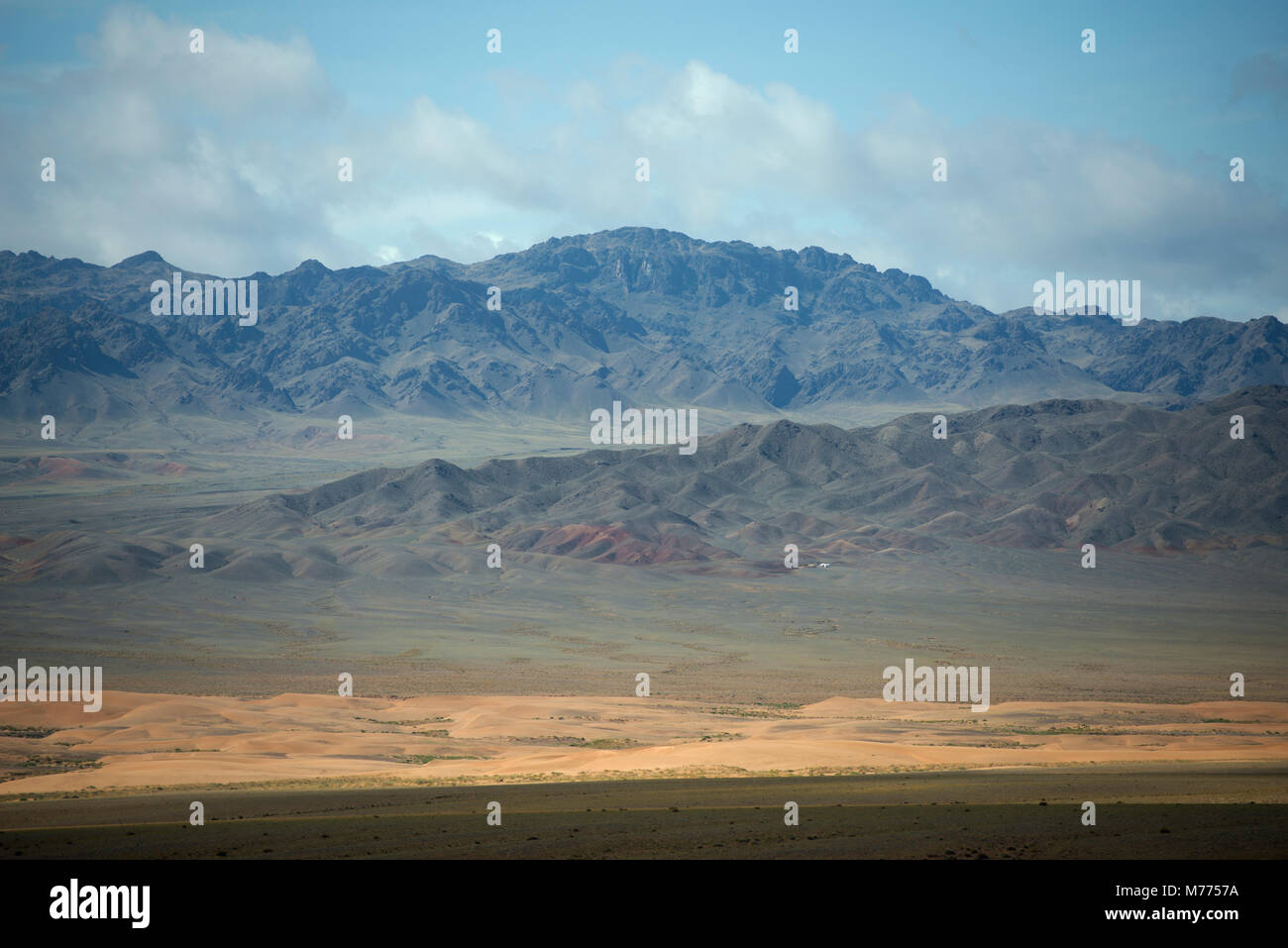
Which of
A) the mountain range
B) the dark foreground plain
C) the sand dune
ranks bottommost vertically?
the sand dune

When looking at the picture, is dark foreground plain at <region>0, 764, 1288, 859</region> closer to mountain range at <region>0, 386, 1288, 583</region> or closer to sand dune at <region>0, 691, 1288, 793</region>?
sand dune at <region>0, 691, 1288, 793</region>

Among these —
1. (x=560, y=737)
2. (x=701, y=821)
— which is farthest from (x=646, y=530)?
(x=701, y=821)

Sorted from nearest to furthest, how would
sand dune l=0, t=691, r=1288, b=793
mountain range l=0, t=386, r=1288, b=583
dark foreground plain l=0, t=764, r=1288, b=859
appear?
1. dark foreground plain l=0, t=764, r=1288, b=859
2. sand dune l=0, t=691, r=1288, b=793
3. mountain range l=0, t=386, r=1288, b=583

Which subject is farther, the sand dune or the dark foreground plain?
the sand dune

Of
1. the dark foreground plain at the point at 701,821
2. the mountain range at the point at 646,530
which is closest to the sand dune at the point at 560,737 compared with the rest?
the dark foreground plain at the point at 701,821

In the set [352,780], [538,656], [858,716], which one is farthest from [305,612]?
[352,780]

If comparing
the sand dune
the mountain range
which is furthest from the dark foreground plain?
the mountain range
